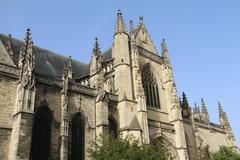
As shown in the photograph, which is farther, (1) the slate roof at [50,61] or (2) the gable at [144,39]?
(2) the gable at [144,39]

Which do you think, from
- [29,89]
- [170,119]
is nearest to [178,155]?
[170,119]

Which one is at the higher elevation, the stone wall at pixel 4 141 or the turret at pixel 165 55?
the turret at pixel 165 55

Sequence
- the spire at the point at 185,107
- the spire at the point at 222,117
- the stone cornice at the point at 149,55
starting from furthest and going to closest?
the spire at the point at 222,117 → the spire at the point at 185,107 → the stone cornice at the point at 149,55

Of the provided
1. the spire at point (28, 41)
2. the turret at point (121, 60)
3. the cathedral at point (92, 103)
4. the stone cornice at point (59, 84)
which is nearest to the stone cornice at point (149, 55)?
the cathedral at point (92, 103)

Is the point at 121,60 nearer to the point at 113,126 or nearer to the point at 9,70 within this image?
the point at 113,126

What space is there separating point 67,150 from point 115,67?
8188 millimetres

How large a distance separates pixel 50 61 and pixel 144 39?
8.29m

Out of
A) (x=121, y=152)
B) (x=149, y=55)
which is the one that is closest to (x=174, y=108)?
(x=149, y=55)

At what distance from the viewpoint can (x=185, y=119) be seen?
1005 inches

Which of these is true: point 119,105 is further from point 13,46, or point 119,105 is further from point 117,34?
point 13,46

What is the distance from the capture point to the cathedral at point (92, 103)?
1485cm

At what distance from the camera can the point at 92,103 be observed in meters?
18.5

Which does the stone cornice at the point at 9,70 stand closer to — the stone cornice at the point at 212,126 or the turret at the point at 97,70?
the turret at the point at 97,70

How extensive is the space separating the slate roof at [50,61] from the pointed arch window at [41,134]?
4.95 meters
